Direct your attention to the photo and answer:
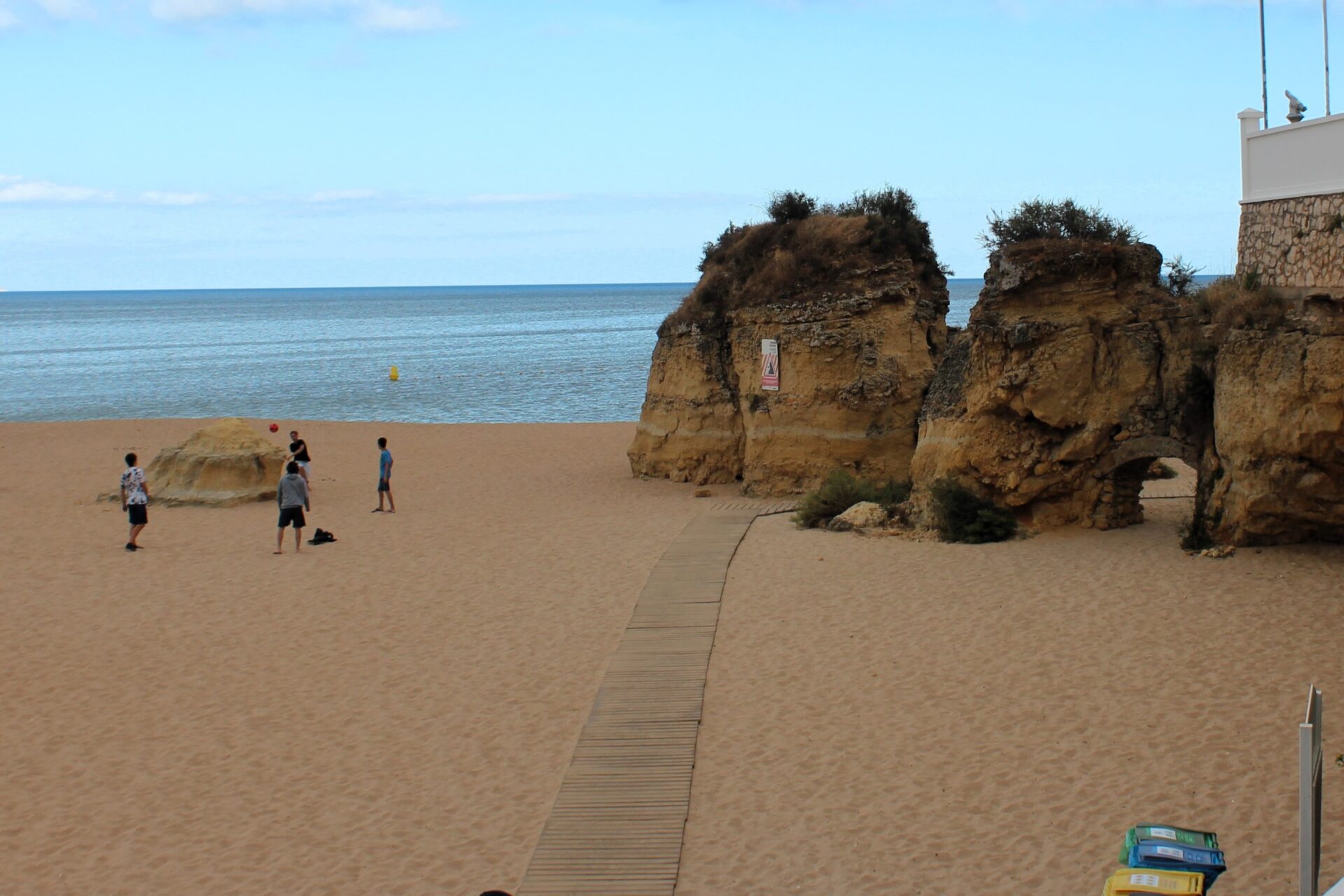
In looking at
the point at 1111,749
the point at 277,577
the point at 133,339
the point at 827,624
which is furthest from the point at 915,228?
the point at 133,339

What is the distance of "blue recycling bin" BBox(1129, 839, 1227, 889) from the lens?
4941mm

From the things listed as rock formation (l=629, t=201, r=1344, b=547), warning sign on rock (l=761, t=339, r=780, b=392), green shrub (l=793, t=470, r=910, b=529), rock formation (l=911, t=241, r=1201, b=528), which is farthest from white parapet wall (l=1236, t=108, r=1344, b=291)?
warning sign on rock (l=761, t=339, r=780, b=392)

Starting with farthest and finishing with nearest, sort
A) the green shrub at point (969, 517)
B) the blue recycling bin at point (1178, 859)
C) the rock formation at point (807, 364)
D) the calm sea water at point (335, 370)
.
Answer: the calm sea water at point (335, 370) → the rock formation at point (807, 364) → the green shrub at point (969, 517) → the blue recycling bin at point (1178, 859)

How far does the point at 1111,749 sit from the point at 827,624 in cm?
423

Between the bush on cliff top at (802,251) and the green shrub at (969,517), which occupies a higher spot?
the bush on cliff top at (802,251)

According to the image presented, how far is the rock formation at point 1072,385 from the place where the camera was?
15.8m

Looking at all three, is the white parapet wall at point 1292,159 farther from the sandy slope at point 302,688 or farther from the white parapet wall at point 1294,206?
the sandy slope at point 302,688

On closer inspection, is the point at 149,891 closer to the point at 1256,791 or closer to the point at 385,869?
the point at 385,869

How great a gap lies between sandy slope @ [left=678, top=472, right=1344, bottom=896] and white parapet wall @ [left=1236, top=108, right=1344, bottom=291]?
133 inches

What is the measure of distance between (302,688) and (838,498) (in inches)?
378

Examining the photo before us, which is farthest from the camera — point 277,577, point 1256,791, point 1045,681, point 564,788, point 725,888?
point 277,577

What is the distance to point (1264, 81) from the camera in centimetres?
1576

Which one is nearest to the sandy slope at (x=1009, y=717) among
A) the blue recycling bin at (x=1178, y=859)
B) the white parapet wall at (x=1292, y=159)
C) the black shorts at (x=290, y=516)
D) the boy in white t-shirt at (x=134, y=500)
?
the blue recycling bin at (x=1178, y=859)

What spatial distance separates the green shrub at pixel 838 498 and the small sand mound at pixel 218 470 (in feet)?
37.0
